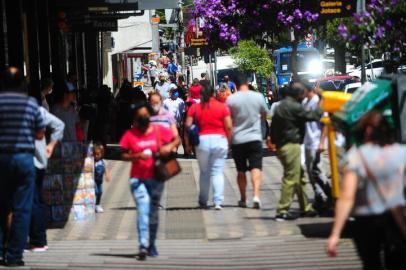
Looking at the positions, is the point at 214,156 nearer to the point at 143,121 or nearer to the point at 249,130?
the point at 249,130

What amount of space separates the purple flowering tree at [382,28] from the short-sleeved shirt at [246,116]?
1.72m

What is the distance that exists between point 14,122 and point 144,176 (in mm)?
1429

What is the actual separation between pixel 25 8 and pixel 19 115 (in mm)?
10434

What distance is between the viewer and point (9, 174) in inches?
416

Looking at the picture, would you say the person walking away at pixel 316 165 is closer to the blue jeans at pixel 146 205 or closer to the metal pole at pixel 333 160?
the metal pole at pixel 333 160

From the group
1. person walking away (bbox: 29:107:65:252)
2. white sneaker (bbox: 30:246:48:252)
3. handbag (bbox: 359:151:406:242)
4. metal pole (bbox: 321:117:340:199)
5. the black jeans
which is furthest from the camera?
metal pole (bbox: 321:117:340:199)

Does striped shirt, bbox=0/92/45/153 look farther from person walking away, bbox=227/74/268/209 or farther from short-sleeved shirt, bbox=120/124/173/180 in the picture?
person walking away, bbox=227/74/268/209

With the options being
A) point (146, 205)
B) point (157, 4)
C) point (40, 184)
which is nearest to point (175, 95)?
point (157, 4)

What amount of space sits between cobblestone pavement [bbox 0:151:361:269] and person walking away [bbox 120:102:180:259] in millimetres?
285

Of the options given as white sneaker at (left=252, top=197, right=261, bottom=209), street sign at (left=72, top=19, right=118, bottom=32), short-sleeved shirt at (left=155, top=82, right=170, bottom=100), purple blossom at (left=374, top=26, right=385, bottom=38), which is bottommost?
white sneaker at (left=252, top=197, right=261, bottom=209)

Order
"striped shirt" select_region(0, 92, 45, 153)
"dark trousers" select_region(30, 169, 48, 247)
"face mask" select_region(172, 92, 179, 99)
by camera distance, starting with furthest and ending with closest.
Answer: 1. "face mask" select_region(172, 92, 179, 99)
2. "dark trousers" select_region(30, 169, 48, 247)
3. "striped shirt" select_region(0, 92, 45, 153)

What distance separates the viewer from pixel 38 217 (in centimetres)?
1160

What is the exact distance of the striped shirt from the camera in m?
10.5

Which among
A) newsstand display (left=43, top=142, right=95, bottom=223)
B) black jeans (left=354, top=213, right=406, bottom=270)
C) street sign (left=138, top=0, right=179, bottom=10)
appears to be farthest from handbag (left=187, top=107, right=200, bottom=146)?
street sign (left=138, top=0, right=179, bottom=10)
